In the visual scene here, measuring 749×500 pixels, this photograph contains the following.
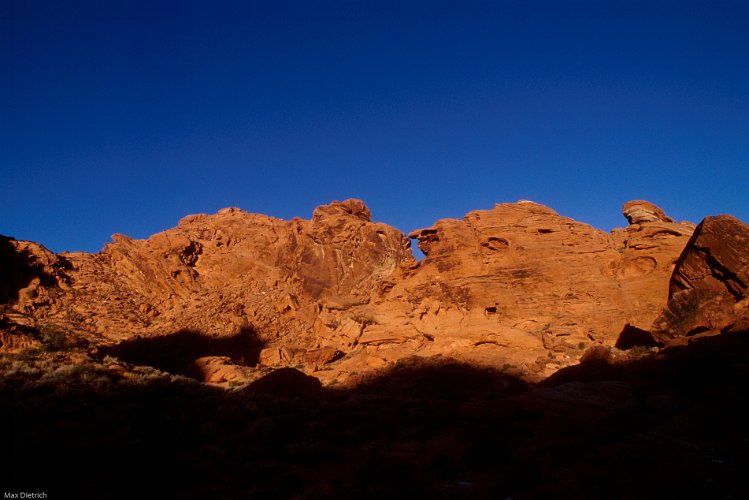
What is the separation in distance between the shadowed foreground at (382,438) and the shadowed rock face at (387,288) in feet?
34.5

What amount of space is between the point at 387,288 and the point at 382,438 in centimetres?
2643

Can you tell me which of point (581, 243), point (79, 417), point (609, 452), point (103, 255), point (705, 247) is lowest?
point (609, 452)

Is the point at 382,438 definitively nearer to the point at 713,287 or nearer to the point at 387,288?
the point at 713,287

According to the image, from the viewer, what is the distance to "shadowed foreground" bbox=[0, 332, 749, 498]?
24.8 feet

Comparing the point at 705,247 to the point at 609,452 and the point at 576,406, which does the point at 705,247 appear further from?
the point at 609,452

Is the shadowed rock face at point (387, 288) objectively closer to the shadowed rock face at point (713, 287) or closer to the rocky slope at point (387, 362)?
the rocky slope at point (387, 362)

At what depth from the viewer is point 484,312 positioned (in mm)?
31609

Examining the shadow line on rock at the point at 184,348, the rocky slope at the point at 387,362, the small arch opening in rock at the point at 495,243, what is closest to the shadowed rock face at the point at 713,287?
the rocky slope at the point at 387,362

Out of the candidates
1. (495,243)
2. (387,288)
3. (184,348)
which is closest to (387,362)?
(387,288)

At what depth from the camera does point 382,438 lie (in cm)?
1265

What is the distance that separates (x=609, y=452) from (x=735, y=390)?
265 inches

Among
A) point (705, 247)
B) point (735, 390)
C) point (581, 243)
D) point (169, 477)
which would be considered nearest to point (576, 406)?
point (735, 390)

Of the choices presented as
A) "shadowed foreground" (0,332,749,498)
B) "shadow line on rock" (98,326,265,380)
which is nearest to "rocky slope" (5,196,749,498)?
"shadowed foreground" (0,332,749,498)

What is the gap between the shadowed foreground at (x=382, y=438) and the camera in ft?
24.8
